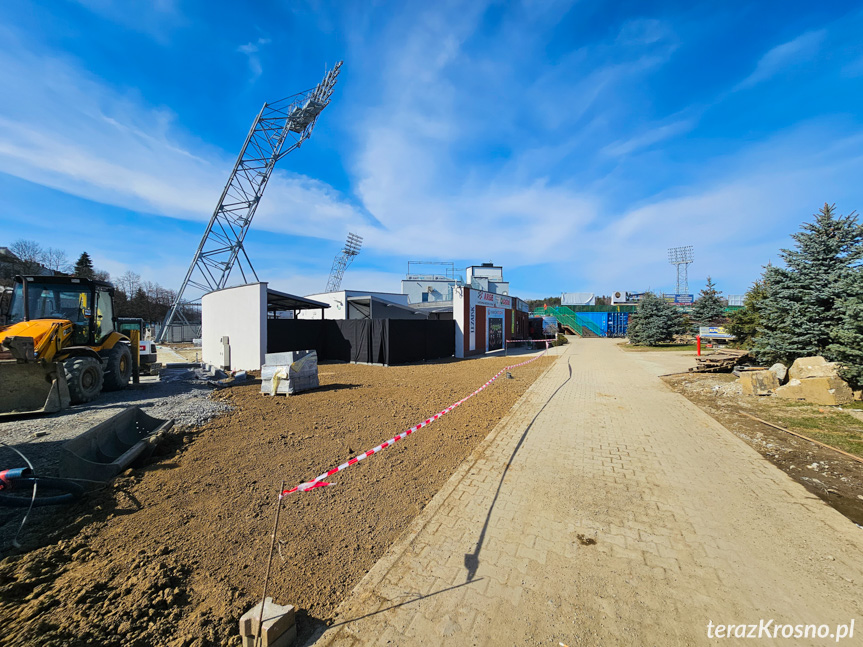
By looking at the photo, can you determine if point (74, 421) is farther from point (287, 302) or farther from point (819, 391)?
point (819, 391)

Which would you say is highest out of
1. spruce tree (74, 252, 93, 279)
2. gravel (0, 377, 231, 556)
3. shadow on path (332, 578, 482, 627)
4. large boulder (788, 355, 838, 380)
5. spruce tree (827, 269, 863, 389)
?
spruce tree (74, 252, 93, 279)

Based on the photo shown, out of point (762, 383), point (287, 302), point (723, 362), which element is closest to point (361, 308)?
point (287, 302)

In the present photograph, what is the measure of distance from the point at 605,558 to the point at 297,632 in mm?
2419

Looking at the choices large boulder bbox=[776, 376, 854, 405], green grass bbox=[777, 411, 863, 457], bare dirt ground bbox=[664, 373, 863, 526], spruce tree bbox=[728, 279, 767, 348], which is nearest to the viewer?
bare dirt ground bbox=[664, 373, 863, 526]

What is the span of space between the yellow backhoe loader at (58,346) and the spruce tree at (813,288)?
18026 mm

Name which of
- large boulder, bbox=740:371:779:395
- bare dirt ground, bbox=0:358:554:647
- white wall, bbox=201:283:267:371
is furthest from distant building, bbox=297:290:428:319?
large boulder, bbox=740:371:779:395

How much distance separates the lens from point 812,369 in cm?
828

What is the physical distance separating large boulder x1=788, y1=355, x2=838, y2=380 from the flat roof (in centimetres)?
1780

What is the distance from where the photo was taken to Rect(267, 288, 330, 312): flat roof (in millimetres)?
16355

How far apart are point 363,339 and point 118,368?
9174 millimetres

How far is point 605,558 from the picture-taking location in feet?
9.50

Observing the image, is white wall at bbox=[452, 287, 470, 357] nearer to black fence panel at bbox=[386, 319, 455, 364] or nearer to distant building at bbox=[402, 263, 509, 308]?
black fence panel at bbox=[386, 319, 455, 364]

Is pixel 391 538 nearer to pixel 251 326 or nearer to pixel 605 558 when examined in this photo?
pixel 605 558

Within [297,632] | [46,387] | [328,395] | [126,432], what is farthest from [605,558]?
[46,387]
